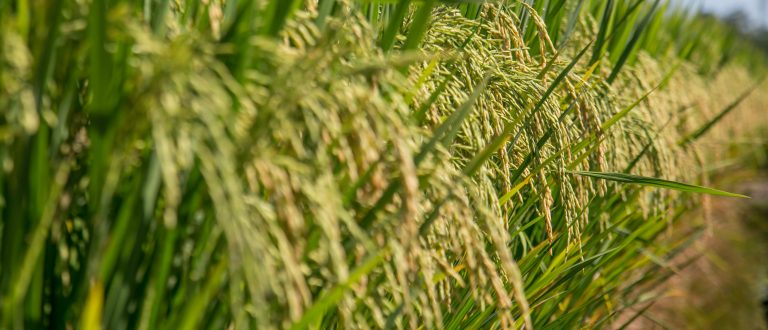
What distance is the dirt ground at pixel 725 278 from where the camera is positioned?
407 centimetres

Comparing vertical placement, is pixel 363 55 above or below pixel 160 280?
above

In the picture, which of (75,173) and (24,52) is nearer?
(24,52)

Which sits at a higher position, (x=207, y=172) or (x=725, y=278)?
(x=207, y=172)

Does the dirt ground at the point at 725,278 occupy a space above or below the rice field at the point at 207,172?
below

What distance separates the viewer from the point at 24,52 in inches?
39.6

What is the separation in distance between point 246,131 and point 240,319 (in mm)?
234

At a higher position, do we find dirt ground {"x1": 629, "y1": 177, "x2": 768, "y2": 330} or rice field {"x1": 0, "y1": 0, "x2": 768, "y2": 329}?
rice field {"x1": 0, "y1": 0, "x2": 768, "y2": 329}

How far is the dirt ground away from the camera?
407 centimetres

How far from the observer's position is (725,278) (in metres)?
5.09

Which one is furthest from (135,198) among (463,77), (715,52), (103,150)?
(715,52)

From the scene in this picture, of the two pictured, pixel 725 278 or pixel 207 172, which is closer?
pixel 207 172

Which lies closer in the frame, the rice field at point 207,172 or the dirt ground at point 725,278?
the rice field at point 207,172

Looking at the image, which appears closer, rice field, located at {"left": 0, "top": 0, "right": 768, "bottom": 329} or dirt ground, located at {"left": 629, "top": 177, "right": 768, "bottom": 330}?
rice field, located at {"left": 0, "top": 0, "right": 768, "bottom": 329}

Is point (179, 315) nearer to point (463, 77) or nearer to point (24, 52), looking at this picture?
point (24, 52)
